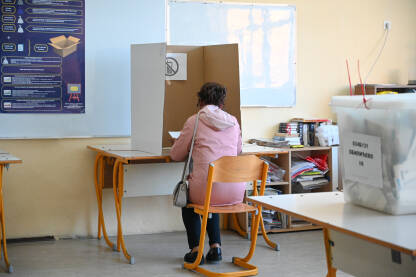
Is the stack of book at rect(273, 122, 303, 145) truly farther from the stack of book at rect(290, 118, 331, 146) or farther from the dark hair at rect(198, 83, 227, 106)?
the dark hair at rect(198, 83, 227, 106)

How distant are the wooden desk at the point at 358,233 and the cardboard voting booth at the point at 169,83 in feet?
5.96

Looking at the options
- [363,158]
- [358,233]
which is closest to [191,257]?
[363,158]

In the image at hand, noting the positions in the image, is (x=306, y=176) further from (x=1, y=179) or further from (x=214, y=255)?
(x=1, y=179)

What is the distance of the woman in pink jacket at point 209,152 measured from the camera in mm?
3223

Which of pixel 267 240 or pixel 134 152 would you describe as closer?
pixel 134 152

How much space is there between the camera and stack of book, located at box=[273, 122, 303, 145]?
4250 mm

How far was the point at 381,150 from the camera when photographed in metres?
1.45

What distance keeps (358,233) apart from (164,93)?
2272 millimetres

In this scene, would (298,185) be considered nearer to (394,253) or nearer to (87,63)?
(87,63)

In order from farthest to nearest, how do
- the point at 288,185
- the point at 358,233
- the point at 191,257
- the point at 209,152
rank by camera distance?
1. the point at 288,185
2. the point at 191,257
3. the point at 209,152
4. the point at 358,233

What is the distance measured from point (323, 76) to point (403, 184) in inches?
129

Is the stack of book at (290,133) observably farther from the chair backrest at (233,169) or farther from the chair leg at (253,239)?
the chair backrest at (233,169)

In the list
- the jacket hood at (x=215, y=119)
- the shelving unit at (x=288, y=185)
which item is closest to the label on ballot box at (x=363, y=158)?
the jacket hood at (x=215, y=119)

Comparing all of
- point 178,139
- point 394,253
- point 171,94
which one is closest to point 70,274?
point 178,139
